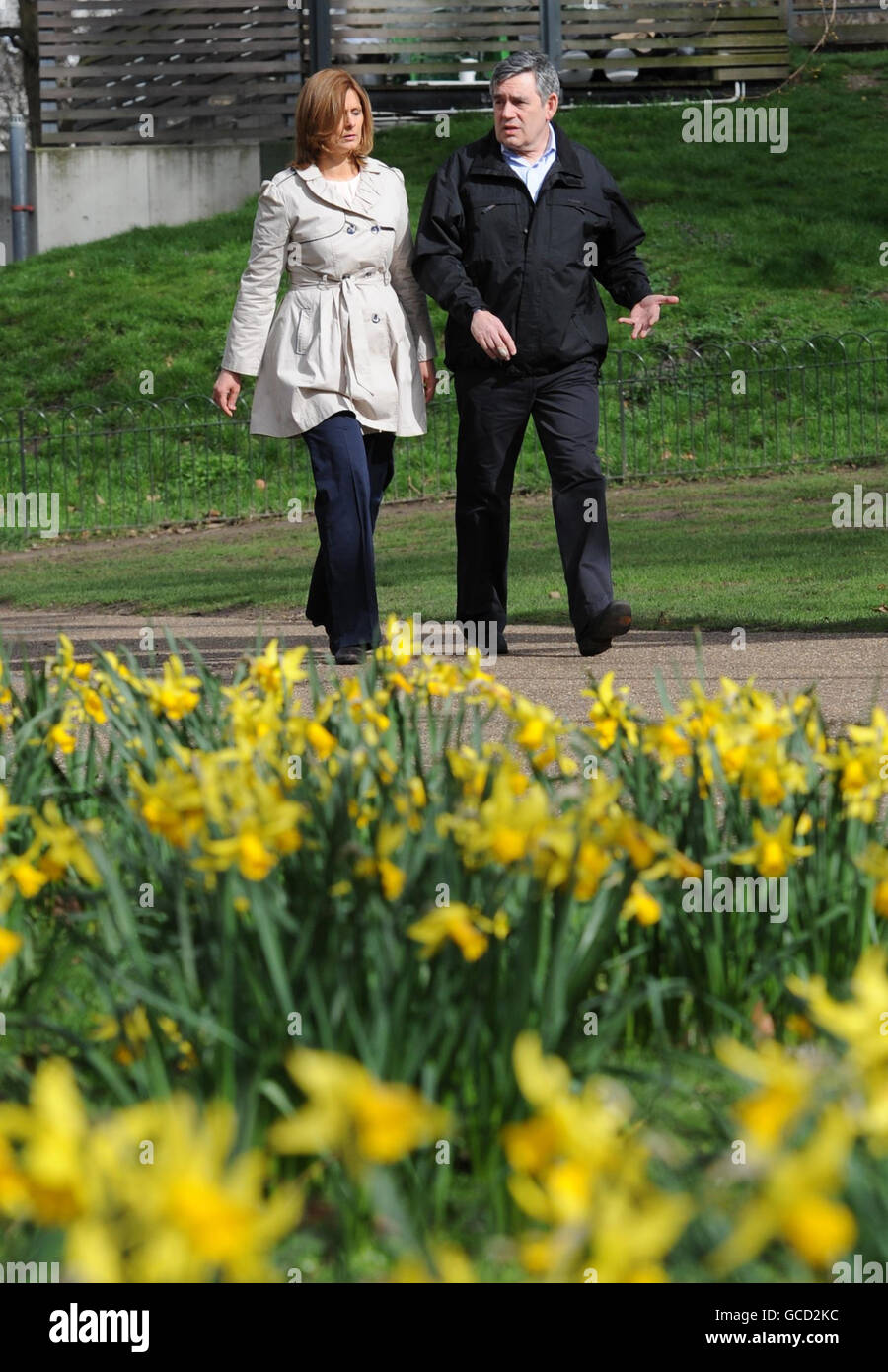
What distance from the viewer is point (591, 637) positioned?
6.07 m

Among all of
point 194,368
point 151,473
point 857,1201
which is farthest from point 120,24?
point 857,1201

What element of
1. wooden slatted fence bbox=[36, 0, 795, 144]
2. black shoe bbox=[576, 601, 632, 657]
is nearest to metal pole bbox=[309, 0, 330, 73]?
wooden slatted fence bbox=[36, 0, 795, 144]

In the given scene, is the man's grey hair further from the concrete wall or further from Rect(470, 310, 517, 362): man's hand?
the concrete wall

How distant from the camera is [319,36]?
20.4 metres

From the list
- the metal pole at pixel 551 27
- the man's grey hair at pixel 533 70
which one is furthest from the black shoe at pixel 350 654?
the metal pole at pixel 551 27

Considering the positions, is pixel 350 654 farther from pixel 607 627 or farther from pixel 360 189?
pixel 360 189

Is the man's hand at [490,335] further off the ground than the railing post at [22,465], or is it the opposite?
the man's hand at [490,335]

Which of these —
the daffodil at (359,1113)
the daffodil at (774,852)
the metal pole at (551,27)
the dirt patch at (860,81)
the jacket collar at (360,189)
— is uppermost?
the metal pole at (551,27)

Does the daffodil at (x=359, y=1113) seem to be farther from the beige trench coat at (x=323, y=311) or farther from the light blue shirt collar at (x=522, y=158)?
the light blue shirt collar at (x=522, y=158)

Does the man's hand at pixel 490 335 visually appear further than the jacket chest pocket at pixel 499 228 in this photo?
No

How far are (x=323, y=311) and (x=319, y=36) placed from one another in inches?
613

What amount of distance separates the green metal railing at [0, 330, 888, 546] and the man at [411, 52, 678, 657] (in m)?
8.39

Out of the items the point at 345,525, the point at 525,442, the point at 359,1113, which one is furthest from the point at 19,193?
the point at 359,1113

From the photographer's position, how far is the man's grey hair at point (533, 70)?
6.00 meters
